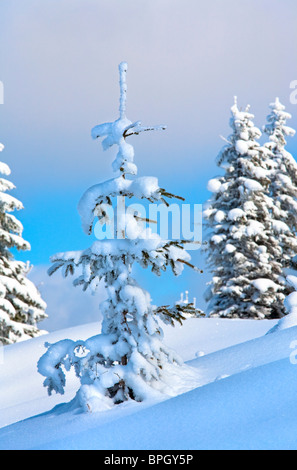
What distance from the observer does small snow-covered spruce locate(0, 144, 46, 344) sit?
63.0 ft

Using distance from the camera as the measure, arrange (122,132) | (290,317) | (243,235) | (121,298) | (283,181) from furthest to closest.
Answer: (283,181), (243,235), (290,317), (122,132), (121,298)

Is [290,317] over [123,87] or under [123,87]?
under

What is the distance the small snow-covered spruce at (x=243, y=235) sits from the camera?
2169 centimetres

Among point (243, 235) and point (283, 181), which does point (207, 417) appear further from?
point (283, 181)

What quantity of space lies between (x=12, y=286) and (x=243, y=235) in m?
9.94

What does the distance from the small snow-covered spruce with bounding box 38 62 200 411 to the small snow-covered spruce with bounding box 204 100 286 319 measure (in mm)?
15571

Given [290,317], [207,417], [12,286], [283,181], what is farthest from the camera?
[283,181]

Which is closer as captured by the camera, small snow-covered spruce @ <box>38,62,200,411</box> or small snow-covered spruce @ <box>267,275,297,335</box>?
small snow-covered spruce @ <box>38,62,200,411</box>

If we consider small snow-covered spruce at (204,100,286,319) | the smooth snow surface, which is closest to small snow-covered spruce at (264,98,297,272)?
small snow-covered spruce at (204,100,286,319)

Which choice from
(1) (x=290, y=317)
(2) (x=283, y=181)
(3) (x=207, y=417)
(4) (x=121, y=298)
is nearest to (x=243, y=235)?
(2) (x=283, y=181)

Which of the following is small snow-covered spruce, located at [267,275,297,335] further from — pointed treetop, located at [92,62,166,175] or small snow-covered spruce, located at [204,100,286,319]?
small snow-covered spruce, located at [204,100,286,319]

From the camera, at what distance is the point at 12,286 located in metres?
19.2
